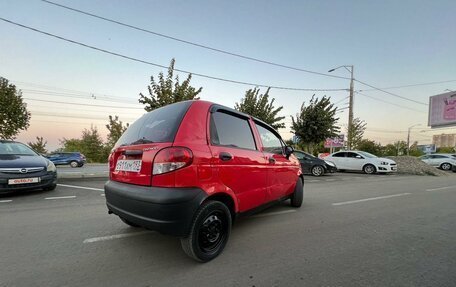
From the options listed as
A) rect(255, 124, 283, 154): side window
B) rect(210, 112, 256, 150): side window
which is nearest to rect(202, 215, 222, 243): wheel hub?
rect(210, 112, 256, 150): side window

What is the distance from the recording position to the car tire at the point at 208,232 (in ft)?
7.68

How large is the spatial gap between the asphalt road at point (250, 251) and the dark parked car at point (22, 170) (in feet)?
3.08

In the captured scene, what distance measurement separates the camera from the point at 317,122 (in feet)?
65.5

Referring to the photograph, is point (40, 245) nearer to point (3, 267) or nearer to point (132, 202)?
point (3, 267)

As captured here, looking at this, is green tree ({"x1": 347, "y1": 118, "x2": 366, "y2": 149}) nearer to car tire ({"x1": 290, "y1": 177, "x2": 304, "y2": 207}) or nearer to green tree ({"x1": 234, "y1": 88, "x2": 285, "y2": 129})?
green tree ({"x1": 234, "y1": 88, "x2": 285, "y2": 129})

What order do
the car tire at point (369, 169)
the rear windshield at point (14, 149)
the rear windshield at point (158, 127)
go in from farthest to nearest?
the car tire at point (369, 169) < the rear windshield at point (14, 149) < the rear windshield at point (158, 127)

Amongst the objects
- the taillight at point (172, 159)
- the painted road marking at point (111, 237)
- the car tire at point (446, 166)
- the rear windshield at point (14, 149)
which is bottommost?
the painted road marking at point (111, 237)

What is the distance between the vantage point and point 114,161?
117 inches

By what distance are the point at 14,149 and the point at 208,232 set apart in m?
6.68

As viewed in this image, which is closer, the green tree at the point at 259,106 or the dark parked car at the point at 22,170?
the dark parked car at the point at 22,170

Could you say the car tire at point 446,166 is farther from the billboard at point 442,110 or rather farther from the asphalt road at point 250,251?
the asphalt road at point 250,251

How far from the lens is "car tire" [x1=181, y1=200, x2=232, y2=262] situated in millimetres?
2340

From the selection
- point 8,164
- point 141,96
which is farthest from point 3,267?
point 141,96

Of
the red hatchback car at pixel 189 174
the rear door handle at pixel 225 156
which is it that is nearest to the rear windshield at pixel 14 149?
the red hatchback car at pixel 189 174
